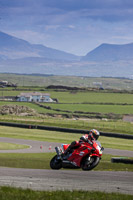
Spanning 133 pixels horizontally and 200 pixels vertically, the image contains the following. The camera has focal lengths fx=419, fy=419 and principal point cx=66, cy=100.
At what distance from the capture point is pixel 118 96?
164 metres

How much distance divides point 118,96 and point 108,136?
108m

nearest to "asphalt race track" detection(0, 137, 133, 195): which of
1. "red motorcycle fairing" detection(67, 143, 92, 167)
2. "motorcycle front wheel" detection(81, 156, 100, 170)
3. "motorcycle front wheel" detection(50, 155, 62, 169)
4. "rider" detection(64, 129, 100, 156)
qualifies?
"motorcycle front wheel" detection(81, 156, 100, 170)

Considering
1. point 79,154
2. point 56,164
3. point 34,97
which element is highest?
point 79,154

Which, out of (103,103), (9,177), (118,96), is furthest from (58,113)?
(9,177)

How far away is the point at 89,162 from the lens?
19812 mm

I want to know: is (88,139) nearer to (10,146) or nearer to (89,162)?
(89,162)

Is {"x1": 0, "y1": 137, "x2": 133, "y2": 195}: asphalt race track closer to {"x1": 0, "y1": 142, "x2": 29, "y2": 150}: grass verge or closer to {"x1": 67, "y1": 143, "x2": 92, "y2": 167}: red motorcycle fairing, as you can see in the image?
{"x1": 67, "y1": 143, "x2": 92, "y2": 167}: red motorcycle fairing

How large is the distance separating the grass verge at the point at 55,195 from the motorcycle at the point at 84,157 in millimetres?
5150

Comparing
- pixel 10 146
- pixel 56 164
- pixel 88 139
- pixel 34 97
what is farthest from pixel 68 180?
pixel 34 97

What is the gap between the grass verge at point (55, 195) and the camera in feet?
44.9

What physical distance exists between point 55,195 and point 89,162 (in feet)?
19.6

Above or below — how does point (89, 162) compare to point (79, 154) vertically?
below

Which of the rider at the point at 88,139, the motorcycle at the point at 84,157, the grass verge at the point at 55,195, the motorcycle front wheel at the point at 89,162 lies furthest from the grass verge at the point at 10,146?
the grass verge at the point at 55,195

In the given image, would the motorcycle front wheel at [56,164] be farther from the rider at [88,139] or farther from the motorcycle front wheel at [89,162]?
the motorcycle front wheel at [89,162]
